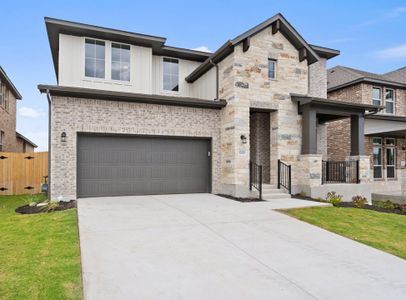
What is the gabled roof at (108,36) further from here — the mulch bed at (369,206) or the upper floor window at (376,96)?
the upper floor window at (376,96)

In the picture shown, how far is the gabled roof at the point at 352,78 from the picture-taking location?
17.2 metres

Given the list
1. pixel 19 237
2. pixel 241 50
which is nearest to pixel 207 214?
pixel 19 237

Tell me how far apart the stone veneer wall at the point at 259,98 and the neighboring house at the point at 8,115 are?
1214 centimetres

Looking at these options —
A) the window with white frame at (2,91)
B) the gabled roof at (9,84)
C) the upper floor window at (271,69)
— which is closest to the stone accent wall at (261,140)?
the upper floor window at (271,69)

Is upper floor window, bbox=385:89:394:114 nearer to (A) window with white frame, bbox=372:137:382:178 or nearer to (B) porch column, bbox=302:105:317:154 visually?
(A) window with white frame, bbox=372:137:382:178

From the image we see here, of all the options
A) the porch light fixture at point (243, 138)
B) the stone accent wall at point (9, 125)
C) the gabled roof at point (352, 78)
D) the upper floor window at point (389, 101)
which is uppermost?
the gabled roof at point (352, 78)

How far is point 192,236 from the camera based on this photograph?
5.71m

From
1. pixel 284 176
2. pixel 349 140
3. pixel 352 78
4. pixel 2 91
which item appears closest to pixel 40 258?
pixel 284 176

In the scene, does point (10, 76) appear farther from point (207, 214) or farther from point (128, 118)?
point (207, 214)

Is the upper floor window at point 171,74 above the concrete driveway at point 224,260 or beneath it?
above

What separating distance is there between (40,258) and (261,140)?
10.2 metres

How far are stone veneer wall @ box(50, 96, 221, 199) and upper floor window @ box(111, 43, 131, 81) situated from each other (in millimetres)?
2755

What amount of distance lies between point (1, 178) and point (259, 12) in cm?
1506

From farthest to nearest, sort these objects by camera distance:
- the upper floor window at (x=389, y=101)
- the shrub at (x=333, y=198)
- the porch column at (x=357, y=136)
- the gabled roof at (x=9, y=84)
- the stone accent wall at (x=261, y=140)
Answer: the upper floor window at (x=389, y=101), the gabled roof at (x=9, y=84), the stone accent wall at (x=261, y=140), the porch column at (x=357, y=136), the shrub at (x=333, y=198)
